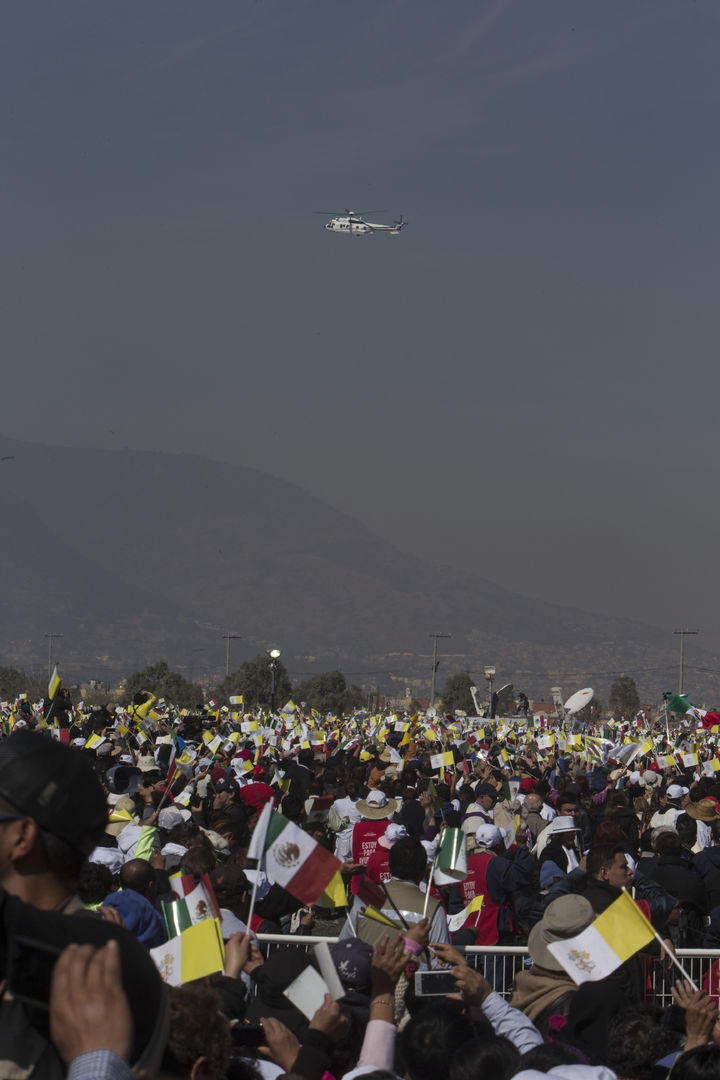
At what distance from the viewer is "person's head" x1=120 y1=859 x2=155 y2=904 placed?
7336 mm

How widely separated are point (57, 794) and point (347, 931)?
3.85 meters

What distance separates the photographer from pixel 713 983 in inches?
300

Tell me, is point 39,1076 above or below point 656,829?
above

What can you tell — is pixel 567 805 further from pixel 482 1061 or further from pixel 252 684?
pixel 252 684

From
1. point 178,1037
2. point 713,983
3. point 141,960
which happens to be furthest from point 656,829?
point 141,960

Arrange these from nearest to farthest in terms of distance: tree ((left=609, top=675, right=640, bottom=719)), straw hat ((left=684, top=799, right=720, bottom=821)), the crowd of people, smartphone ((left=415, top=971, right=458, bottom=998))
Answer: the crowd of people
smartphone ((left=415, top=971, right=458, bottom=998))
straw hat ((left=684, top=799, right=720, bottom=821))
tree ((left=609, top=675, right=640, bottom=719))

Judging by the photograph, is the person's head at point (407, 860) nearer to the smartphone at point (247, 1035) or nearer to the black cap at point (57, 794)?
the smartphone at point (247, 1035)

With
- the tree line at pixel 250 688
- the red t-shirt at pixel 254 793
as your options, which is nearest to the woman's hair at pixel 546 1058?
the red t-shirt at pixel 254 793

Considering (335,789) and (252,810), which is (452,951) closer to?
(252,810)

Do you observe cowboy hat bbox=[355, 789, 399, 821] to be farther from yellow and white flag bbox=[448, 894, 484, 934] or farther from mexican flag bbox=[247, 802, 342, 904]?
mexican flag bbox=[247, 802, 342, 904]

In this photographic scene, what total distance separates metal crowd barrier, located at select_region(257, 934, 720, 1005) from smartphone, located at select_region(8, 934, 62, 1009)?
5.30 m

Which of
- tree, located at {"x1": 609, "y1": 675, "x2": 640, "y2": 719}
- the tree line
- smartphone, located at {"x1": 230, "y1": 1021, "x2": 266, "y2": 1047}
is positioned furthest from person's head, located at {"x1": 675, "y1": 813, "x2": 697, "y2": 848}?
tree, located at {"x1": 609, "y1": 675, "x2": 640, "y2": 719}

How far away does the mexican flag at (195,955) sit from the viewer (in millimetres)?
4836

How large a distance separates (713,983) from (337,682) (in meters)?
93.0
